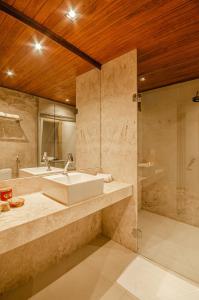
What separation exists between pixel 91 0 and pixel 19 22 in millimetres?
639

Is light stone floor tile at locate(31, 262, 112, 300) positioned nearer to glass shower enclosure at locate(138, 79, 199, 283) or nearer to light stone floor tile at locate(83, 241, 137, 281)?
light stone floor tile at locate(83, 241, 137, 281)

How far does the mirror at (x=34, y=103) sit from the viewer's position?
1.46 meters

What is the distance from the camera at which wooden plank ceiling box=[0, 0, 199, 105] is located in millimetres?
1301

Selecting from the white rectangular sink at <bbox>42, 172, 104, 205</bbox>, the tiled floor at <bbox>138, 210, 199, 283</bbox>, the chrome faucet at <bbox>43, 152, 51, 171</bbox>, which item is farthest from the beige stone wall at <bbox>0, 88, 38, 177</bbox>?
the tiled floor at <bbox>138, 210, 199, 283</bbox>

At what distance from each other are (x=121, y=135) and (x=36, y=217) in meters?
1.34

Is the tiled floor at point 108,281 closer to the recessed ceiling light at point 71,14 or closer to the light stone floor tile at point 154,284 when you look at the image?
the light stone floor tile at point 154,284

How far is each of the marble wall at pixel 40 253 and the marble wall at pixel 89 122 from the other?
2.59ft

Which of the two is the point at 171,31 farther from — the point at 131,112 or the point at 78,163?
the point at 78,163

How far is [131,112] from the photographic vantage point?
75.5 inches

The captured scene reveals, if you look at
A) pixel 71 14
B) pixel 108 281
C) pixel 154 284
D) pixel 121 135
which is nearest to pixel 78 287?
pixel 108 281

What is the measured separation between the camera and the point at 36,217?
107 cm

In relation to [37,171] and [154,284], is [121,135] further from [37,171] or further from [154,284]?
[154,284]

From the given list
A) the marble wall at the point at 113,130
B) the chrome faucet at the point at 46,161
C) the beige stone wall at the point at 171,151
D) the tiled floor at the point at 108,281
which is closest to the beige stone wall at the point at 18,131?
the chrome faucet at the point at 46,161

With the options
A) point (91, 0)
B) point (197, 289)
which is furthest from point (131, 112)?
point (197, 289)
